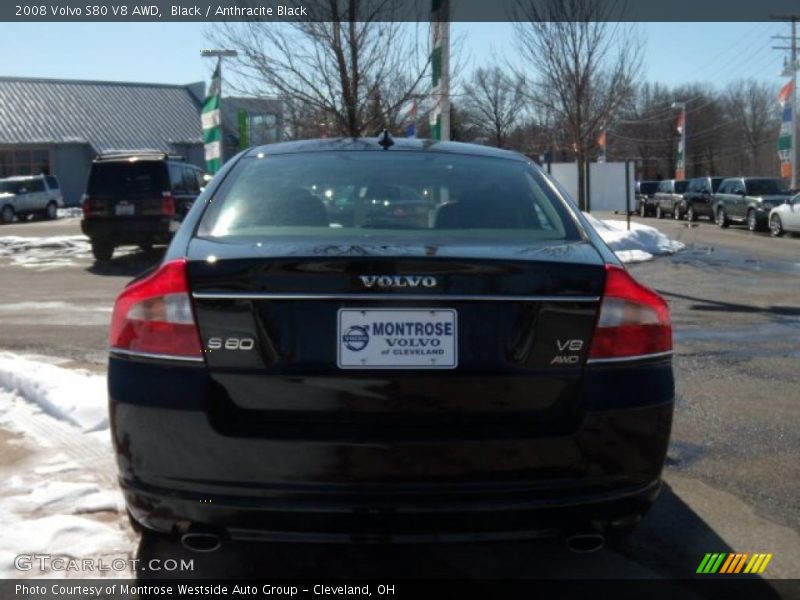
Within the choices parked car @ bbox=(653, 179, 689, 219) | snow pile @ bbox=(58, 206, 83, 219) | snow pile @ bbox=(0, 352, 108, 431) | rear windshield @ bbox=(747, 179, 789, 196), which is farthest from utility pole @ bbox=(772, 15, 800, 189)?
snow pile @ bbox=(0, 352, 108, 431)

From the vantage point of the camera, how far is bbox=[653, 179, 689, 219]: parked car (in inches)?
1452

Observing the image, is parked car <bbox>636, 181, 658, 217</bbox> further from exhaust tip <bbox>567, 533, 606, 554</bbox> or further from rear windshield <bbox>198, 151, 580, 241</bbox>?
exhaust tip <bbox>567, 533, 606, 554</bbox>

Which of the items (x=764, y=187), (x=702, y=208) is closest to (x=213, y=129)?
(x=764, y=187)

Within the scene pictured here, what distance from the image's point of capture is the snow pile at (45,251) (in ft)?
57.4

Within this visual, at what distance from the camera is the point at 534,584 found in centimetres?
336

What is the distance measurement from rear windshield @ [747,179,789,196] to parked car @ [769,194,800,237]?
3.12m

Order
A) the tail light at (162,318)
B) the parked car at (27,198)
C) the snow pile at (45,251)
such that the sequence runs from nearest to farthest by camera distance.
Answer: the tail light at (162,318)
the snow pile at (45,251)
the parked car at (27,198)

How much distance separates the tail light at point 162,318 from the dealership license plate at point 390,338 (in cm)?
46

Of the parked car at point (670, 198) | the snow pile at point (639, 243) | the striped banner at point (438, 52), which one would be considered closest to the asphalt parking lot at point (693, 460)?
the snow pile at point (639, 243)

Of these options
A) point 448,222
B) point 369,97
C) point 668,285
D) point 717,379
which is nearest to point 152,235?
point 369,97

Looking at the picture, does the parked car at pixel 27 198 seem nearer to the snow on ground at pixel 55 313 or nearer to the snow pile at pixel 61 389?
the snow on ground at pixel 55 313

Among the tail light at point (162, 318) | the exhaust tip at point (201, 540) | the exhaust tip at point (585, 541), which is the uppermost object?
the tail light at point (162, 318)

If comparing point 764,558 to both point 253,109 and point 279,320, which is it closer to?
point 279,320

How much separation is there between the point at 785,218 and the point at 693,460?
22435 mm
